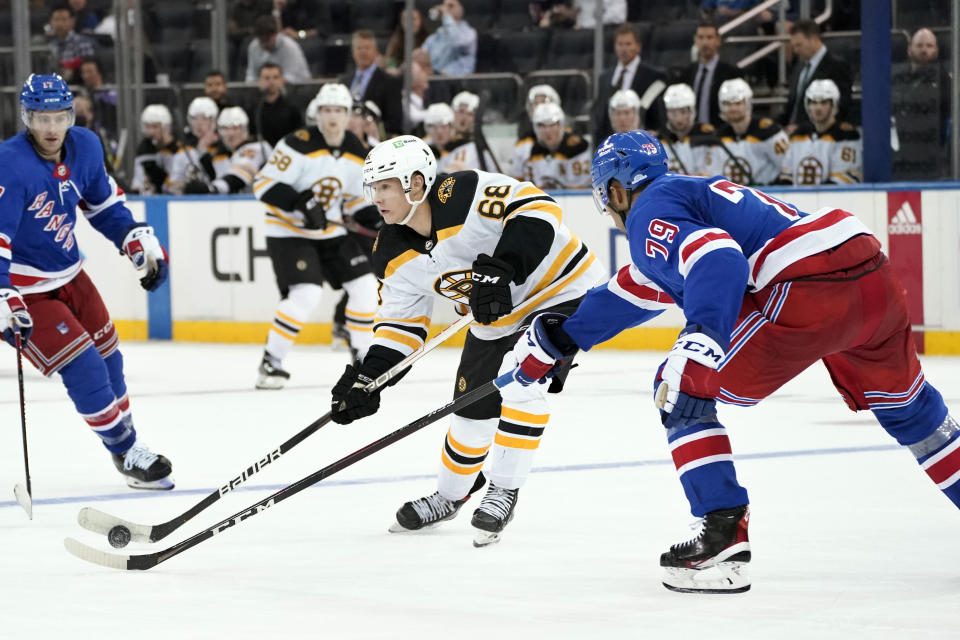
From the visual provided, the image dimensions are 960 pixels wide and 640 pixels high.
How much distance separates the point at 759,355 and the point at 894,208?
5384 mm

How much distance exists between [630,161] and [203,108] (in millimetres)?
7485

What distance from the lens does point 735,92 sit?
344 inches

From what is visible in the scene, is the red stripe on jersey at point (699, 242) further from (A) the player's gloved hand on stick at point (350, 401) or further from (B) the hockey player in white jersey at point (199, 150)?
(B) the hockey player in white jersey at point (199, 150)

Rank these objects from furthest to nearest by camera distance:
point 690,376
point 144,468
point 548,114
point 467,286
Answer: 1. point 548,114
2. point 144,468
3. point 467,286
4. point 690,376

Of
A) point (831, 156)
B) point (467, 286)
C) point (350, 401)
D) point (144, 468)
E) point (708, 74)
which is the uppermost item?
point (708, 74)

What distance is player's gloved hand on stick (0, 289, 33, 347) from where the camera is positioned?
4.45 meters

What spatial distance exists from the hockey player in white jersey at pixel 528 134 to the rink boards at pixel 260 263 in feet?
1.44

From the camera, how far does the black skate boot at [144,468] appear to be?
4758 millimetres

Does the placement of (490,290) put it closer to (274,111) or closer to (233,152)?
(274,111)

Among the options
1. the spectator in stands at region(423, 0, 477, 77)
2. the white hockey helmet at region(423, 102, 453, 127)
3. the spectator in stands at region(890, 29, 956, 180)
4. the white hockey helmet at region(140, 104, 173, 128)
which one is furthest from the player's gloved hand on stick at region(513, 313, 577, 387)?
the white hockey helmet at region(140, 104, 173, 128)

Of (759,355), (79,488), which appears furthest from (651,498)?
(79,488)

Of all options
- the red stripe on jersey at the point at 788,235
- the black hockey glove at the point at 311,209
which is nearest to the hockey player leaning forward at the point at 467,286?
the red stripe on jersey at the point at 788,235

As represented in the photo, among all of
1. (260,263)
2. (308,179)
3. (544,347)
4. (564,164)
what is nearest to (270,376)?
(308,179)

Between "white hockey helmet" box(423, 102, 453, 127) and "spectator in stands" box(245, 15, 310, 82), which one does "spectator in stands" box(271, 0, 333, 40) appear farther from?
"white hockey helmet" box(423, 102, 453, 127)
